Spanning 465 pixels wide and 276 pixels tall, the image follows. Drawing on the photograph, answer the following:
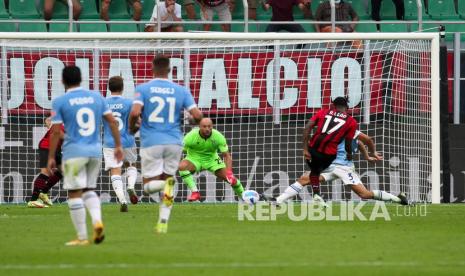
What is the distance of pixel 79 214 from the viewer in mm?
13008

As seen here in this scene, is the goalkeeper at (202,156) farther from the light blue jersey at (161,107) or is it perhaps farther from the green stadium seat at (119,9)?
the light blue jersey at (161,107)

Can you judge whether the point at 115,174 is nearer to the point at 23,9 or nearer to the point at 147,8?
the point at 147,8

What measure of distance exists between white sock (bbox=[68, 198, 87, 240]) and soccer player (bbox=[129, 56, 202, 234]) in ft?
5.69

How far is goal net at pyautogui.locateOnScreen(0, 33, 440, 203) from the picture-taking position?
2241 cm

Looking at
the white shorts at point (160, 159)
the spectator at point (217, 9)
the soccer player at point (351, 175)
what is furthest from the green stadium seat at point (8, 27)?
the white shorts at point (160, 159)

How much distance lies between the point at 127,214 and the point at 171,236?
14.7 ft

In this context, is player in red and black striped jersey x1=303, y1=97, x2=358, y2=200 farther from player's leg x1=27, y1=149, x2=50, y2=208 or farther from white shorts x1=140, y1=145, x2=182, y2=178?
white shorts x1=140, y1=145, x2=182, y2=178

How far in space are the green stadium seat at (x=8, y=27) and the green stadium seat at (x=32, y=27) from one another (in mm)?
518

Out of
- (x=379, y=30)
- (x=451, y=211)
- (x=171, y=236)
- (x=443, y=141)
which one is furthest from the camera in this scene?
(x=379, y=30)

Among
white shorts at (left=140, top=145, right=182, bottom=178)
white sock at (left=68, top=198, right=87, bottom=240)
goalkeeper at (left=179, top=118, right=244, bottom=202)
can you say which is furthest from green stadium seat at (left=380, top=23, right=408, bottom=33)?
white sock at (left=68, top=198, right=87, bottom=240)

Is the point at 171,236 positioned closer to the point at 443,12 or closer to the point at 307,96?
the point at 307,96

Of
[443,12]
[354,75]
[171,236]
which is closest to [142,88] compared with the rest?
[171,236]

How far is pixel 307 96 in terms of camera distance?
2295cm

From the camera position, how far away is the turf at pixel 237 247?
36.5ft
